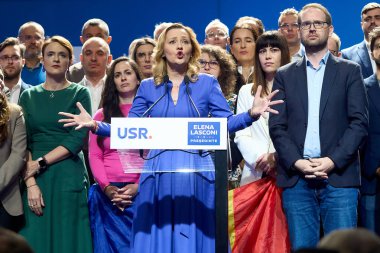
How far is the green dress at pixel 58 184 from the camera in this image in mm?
6031

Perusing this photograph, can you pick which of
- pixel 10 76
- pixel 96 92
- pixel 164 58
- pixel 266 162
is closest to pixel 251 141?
pixel 266 162

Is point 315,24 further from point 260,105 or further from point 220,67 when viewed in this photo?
point 220,67

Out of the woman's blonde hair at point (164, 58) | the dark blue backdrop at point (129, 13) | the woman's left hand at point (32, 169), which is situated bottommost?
the woman's left hand at point (32, 169)

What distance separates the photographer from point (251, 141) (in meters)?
5.76

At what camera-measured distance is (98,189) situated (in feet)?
20.3

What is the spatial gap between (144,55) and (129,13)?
6.02 feet

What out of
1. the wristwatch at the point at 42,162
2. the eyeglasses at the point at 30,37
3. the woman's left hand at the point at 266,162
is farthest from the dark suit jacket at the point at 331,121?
the eyeglasses at the point at 30,37

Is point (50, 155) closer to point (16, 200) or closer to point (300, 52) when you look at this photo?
point (16, 200)

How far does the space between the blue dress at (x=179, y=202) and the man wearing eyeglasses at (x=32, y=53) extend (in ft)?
9.56

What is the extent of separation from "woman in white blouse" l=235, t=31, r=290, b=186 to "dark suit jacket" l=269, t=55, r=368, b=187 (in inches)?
17.4

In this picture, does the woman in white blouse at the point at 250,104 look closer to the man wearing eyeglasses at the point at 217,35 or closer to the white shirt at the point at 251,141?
the white shirt at the point at 251,141

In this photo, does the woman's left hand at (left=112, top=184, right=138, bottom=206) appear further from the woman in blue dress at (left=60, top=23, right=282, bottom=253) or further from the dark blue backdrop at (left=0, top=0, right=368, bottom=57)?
the dark blue backdrop at (left=0, top=0, right=368, bottom=57)

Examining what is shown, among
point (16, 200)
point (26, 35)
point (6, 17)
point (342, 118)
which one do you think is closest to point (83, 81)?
point (26, 35)

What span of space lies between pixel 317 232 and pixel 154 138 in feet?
4.66
